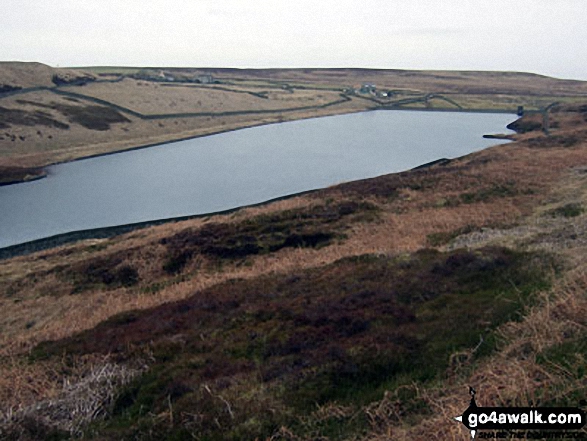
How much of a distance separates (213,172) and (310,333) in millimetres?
58503

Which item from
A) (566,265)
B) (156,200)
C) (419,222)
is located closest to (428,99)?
(156,200)

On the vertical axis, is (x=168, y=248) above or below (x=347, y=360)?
below

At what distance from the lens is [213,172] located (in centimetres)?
7056

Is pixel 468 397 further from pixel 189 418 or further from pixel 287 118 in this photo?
pixel 287 118

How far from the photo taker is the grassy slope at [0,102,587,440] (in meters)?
9.66

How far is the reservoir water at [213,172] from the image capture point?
51812mm

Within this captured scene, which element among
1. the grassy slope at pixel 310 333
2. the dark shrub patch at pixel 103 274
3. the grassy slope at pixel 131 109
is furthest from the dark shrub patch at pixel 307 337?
the grassy slope at pixel 131 109

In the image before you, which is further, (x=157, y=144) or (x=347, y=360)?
(x=157, y=144)

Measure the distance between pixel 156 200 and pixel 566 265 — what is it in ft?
156

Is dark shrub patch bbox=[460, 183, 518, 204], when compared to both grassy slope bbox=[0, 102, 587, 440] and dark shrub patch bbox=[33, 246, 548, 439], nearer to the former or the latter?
grassy slope bbox=[0, 102, 587, 440]

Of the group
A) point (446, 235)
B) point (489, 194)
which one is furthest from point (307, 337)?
point (489, 194)

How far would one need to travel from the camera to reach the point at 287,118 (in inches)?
5148

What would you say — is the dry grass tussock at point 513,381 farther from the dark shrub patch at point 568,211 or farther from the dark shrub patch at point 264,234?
the dark shrub patch at point 264,234

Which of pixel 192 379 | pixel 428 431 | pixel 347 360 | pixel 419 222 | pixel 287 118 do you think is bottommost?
pixel 287 118
